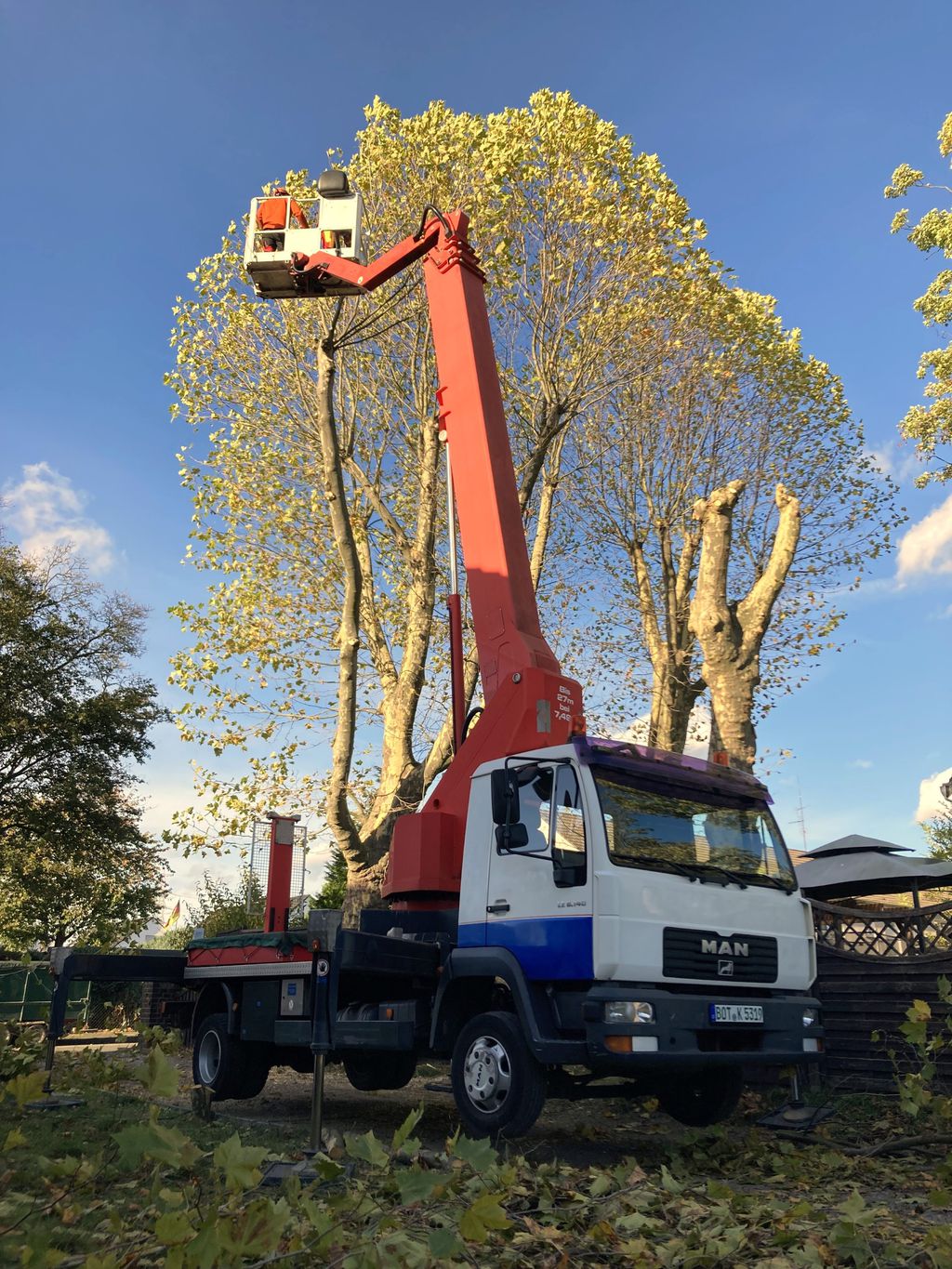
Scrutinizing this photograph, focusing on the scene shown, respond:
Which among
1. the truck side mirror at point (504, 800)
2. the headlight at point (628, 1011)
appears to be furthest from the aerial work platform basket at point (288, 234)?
the headlight at point (628, 1011)

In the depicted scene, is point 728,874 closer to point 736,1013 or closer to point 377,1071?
point 736,1013

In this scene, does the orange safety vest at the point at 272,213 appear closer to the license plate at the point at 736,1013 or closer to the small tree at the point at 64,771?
the license plate at the point at 736,1013

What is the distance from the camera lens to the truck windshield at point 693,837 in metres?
6.95

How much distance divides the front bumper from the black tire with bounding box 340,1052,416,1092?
2.83 meters

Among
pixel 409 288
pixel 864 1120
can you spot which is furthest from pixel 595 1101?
pixel 409 288

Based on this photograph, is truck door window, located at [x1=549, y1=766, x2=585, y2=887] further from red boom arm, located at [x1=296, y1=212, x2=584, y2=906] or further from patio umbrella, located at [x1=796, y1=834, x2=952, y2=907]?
patio umbrella, located at [x1=796, y1=834, x2=952, y2=907]

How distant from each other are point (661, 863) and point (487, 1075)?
1873mm

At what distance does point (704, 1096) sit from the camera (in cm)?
813

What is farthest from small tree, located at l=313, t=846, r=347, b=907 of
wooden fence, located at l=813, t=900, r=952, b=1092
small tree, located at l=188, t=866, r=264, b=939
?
wooden fence, located at l=813, t=900, r=952, b=1092

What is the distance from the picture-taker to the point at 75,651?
28156 millimetres

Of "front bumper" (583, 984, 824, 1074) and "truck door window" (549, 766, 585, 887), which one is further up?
"truck door window" (549, 766, 585, 887)

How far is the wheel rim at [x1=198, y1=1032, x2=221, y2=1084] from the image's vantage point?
29.7ft

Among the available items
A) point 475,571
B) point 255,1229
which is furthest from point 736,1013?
point 255,1229

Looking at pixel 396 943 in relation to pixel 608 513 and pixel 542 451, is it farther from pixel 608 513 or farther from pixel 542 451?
pixel 608 513
